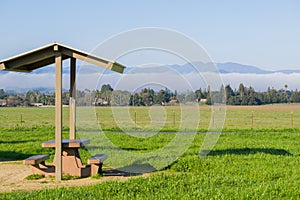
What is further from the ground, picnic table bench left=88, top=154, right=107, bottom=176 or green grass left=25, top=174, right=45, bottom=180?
picnic table bench left=88, top=154, right=107, bottom=176

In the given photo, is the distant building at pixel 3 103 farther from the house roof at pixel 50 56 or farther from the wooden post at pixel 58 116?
the wooden post at pixel 58 116

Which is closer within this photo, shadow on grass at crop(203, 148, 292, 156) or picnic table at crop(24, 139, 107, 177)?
picnic table at crop(24, 139, 107, 177)

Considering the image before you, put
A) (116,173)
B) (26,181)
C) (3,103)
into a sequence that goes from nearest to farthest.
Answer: (26,181) → (116,173) → (3,103)

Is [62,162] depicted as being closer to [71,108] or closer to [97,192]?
[71,108]

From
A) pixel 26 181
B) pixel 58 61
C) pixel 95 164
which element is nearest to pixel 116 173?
Result: pixel 95 164

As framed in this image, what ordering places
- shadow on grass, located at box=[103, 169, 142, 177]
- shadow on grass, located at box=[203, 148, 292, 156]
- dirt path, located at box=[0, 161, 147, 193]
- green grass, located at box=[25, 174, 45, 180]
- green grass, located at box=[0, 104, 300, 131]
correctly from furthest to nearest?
1. green grass, located at box=[0, 104, 300, 131]
2. shadow on grass, located at box=[203, 148, 292, 156]
3. shadow on grass, located at box=[103, 169, 142, 177]
4. green grass, located at box=[25, 174, 45, 180]
5. dirt path, located at box=[0, 161, 147, 193]

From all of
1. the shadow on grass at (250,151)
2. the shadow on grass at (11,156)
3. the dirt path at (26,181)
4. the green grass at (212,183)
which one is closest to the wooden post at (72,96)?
the dirt path at (26,181)

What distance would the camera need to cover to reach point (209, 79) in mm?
15211

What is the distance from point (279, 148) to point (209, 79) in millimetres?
3808

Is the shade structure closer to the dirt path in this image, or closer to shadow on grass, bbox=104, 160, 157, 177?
the dirt path

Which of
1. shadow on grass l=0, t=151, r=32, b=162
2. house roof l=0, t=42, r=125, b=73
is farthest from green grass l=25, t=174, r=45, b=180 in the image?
shadow on grass l=0, t=151, r=32, b=162

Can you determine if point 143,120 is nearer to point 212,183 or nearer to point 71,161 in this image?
point 71,161

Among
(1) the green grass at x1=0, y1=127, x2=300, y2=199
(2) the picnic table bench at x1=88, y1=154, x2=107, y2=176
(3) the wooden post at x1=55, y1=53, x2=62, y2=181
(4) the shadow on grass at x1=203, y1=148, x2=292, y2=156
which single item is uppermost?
(3) the wooden post at x1=55, y1=53, x2=62, y2=181

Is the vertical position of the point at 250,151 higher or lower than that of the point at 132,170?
higher
